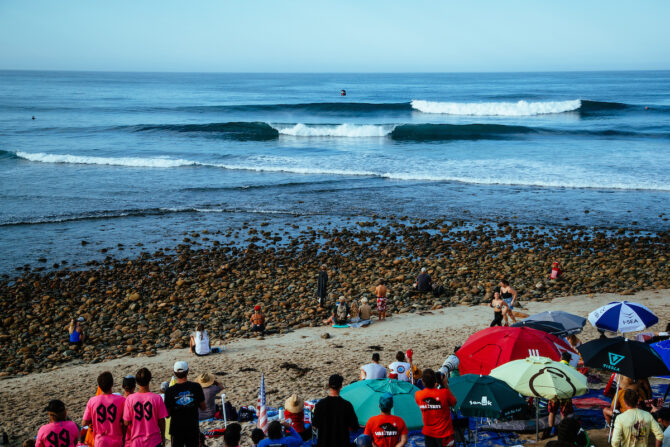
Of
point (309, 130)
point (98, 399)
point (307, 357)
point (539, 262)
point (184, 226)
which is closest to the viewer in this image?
point (98, 399)

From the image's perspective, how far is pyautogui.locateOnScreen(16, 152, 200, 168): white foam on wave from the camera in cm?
3709

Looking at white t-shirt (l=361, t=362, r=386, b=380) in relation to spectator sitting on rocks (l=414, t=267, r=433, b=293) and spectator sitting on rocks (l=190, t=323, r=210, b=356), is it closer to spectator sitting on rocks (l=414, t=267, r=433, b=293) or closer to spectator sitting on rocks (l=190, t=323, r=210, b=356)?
spectator sitting on rocks (l=190, t=323, r=210, b=356)

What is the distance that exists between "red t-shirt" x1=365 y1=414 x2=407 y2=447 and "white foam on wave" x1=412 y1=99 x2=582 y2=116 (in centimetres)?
6267

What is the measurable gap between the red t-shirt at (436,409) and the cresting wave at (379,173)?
26.0 m

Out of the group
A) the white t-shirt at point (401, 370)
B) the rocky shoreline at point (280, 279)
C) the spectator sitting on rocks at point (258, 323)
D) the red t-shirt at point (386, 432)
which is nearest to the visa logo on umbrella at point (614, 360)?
the white t-shirt at point (401, 370)

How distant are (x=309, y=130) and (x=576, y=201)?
94.9ft

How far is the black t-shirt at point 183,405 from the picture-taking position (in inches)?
252

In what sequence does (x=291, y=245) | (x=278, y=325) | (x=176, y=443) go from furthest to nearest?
(x=291, y=245) < (x=278, y=325) < (x=176, y=443)

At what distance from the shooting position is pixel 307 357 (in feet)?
37.8

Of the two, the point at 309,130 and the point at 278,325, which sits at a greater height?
the point at 309,130

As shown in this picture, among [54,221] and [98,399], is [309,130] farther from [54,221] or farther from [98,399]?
[98,399]

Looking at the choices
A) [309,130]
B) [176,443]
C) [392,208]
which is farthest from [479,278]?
[309,130]

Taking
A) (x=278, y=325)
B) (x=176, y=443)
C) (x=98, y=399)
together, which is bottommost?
(x=278, y=325)

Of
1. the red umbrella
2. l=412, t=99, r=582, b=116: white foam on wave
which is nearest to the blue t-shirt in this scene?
the red umbrella
